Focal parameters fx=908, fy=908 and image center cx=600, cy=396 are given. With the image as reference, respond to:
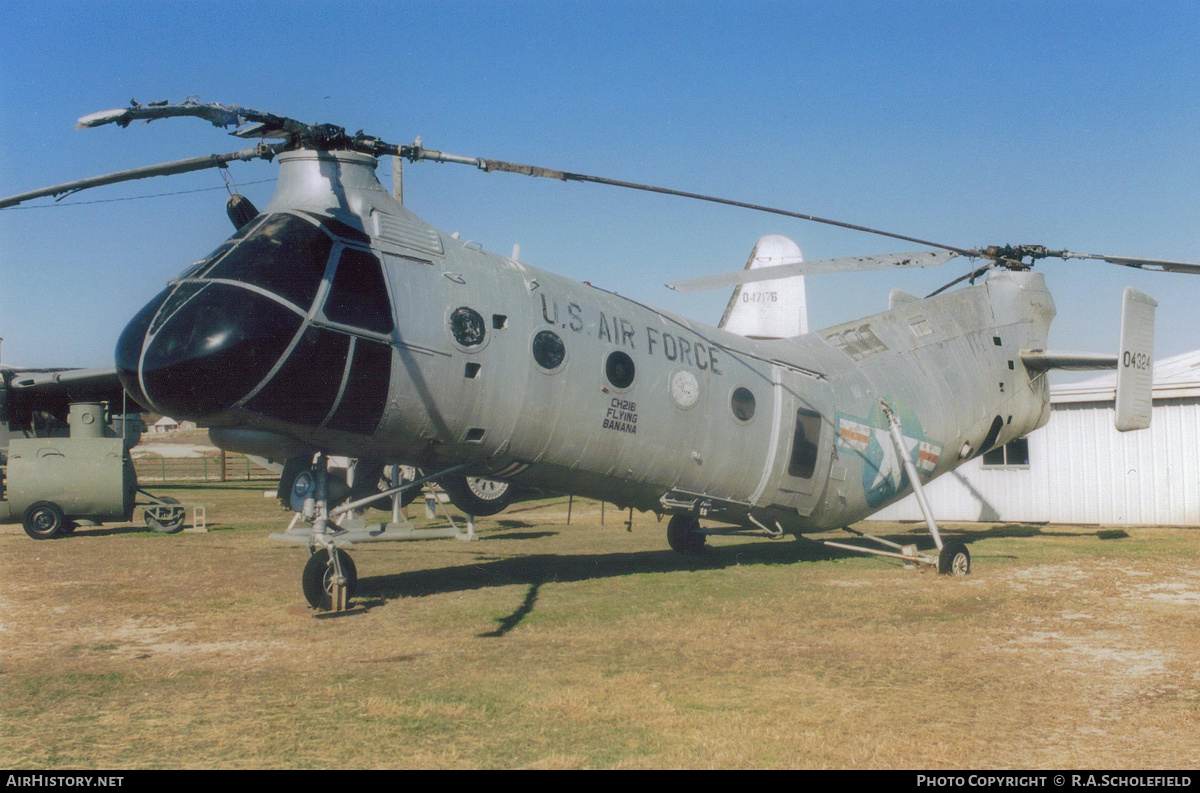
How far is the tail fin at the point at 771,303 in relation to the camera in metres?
28.8

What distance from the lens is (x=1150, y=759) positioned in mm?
5684

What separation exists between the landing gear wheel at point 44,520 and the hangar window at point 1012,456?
24053 mm

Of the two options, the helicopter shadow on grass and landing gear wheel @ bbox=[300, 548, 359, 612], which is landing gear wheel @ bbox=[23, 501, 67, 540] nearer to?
the helicopter shadow on grass

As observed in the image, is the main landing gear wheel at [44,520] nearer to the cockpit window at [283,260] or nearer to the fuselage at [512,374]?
the fuselage at [512,374]

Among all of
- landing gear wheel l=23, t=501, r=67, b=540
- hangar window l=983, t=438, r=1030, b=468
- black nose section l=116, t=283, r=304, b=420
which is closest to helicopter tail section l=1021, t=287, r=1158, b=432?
hangar window l=983, t=438, r=1030, b=468

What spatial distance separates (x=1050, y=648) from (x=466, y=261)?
782 centimetres

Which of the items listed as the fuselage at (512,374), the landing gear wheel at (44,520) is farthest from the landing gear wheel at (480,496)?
the landing gear wheel at (44,520)

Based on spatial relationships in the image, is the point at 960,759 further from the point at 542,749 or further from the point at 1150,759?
the point at 542,749

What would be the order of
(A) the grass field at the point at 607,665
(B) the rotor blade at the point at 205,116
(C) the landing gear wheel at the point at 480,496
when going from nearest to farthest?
(A) the grass field at the point at 607,665, (B) the rotor blade at the point at 205,116, (C) the landing gear wheel at the point at 480,496

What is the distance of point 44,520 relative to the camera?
20.8 meters

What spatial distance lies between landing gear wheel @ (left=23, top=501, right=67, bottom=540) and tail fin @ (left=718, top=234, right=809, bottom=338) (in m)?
19.6

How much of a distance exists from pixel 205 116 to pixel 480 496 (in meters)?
10.4

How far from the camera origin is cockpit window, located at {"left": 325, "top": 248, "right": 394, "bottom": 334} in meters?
9.94

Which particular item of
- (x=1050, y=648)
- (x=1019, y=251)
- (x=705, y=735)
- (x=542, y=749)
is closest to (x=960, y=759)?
(x=705, y=735)
